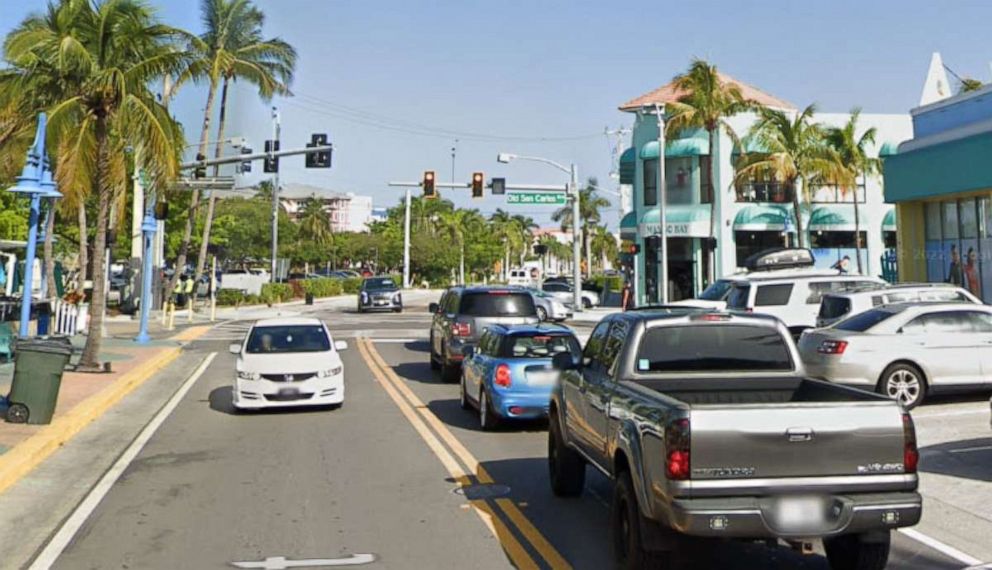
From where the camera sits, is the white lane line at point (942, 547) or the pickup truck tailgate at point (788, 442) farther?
the white lane line at point (942, 547)

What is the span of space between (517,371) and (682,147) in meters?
32.4

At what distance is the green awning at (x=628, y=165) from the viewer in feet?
149

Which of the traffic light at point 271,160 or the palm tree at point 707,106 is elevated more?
the palm tree at point 707,106

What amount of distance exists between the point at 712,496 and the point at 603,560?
1520 millimetres

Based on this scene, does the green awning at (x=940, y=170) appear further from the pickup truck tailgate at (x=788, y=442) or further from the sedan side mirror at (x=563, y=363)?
the pickup truck tailgate at (x=788, y=442)

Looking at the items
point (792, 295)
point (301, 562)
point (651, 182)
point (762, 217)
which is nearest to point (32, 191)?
point (301, 562)

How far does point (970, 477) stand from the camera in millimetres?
9164

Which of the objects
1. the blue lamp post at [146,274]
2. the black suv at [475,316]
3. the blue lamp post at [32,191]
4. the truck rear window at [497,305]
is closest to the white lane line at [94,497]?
the blue lamp post at [32,191]

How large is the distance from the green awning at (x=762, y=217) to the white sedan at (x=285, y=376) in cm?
3039

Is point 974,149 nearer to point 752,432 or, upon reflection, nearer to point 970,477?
point 970,477

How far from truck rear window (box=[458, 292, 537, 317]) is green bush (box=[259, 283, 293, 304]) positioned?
123ft

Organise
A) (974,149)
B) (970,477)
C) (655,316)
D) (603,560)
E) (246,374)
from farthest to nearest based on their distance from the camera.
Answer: (974,149) → (246,374) → (970,477) → (655,316) → (603,560)

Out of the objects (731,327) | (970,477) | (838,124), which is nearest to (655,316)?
(731,327)

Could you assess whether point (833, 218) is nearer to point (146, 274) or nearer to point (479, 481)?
point (146, 274)
